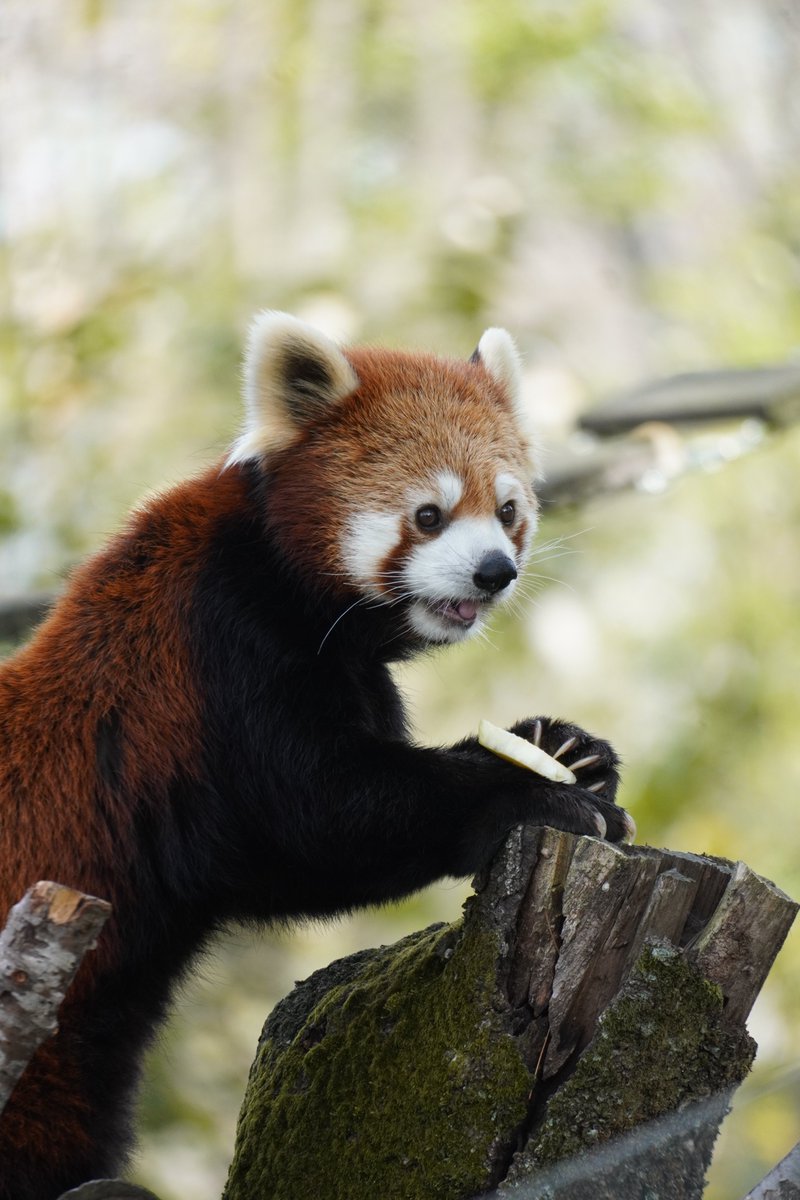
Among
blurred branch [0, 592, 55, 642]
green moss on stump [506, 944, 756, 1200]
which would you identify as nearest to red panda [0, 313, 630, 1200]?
green moss on stump [506, 944, 756, 1200]

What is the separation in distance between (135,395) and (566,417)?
7.65ft

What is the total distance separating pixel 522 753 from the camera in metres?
2.58

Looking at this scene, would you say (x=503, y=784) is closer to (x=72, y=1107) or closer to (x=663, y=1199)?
(x=663, y=1199)

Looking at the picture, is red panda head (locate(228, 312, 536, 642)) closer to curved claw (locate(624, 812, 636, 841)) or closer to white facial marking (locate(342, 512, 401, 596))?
white facial marking (locate(342, 512, 401, 596))

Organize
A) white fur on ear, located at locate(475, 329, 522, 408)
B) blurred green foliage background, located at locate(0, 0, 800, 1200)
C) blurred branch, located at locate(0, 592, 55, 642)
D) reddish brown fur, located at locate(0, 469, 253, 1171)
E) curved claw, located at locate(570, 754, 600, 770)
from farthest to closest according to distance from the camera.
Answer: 1. blurred green foliage background, located at locate(0, 0, 800, 1200)
2. blurred branch, located at locate(0, 592, 55, 642)
3. white fur on ear, located at locate(475, 329, 522, 408)
4. curved claw, located at locate(570, 754, 600, 770)
5. reddish brown fur, located at locate(0, 469, 253, 1171)

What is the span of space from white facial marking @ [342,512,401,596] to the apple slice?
1.48ft

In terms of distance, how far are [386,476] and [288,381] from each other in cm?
33

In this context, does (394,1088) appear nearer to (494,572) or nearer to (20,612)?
(494,572)

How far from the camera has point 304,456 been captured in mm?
2928

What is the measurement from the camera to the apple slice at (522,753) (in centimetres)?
254

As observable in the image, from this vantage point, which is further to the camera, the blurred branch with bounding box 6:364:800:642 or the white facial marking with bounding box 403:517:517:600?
the blurred branch with bounding box 6:364:800:642

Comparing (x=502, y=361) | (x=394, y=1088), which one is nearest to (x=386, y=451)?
(x=502, y=361)

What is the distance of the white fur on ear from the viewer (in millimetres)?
3402

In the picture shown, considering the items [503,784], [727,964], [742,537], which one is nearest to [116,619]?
[503,784]
